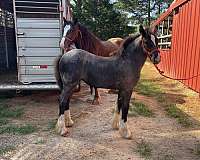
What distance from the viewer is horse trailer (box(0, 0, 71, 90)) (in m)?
6.52

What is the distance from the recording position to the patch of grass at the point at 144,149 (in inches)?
167

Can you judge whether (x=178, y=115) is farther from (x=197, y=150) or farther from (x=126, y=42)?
(x=126, y=42)

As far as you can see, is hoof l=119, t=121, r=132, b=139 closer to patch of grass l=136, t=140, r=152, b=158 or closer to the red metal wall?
patch of grass l=136, t=140, r=152, b=158

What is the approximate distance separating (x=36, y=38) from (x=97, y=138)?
314 cm

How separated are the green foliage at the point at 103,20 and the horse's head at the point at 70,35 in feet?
47.1

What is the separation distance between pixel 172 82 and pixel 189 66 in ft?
6.01

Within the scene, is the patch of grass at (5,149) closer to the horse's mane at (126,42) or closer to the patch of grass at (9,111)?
the patch of grass at (9,111)

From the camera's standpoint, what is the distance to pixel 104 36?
69.5 ft

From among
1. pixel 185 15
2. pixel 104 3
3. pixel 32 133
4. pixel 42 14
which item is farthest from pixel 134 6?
pixel 32 133

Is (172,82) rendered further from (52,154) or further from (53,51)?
(52,154)

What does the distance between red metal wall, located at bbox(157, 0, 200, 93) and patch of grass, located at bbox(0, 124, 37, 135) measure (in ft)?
18.4

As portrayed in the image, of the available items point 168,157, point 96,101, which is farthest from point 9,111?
point 168,157

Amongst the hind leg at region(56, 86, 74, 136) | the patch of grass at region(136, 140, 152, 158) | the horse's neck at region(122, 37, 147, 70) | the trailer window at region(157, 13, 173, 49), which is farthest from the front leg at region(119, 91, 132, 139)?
the trailer window at region(157, 13, 173, 49)

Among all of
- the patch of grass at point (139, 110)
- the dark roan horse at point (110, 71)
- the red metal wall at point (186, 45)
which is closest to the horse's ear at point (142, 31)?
the dark roan horse at point (110, 71)
